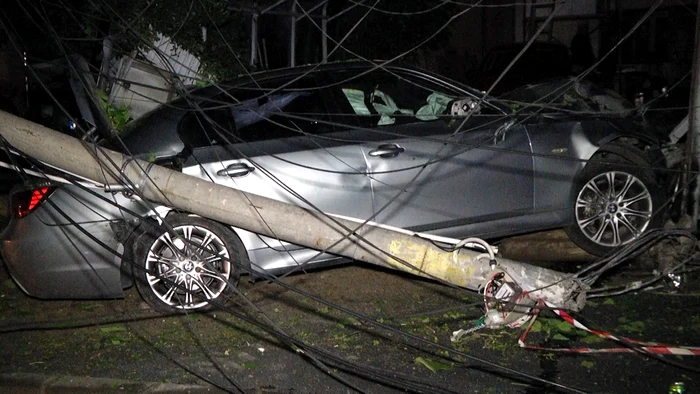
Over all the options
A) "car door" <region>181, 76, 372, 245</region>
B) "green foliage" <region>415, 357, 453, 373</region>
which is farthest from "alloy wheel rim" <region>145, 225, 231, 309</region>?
"green foliage" <region>415, 357, 453, 373</region>

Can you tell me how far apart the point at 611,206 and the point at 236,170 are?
3.05 metres

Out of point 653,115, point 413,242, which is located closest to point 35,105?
point 413,242

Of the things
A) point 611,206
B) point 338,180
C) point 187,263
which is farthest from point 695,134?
point 187,263

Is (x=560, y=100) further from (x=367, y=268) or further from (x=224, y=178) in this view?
(x=224, y=178)

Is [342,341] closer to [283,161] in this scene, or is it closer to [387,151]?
[283,161]

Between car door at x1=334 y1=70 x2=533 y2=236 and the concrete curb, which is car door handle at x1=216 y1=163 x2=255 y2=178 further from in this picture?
the concrete curb

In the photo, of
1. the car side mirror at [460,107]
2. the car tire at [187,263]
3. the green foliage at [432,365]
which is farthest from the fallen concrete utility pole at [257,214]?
the car side mirror at [460,107]

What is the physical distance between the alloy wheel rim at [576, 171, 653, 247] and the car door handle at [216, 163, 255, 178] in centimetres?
270

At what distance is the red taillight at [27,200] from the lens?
5.65 meters

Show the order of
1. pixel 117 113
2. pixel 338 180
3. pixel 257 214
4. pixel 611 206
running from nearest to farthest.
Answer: pixel 257 214
pixel 338 180
pixel 611 206
pixel 117 113

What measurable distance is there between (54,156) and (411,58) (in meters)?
10.8

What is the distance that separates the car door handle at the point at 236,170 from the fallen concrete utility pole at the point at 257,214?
1.32 meters

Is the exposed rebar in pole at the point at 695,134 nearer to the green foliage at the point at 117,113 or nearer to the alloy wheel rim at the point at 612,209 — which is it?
the alloy wheel rim at the point at 612,209

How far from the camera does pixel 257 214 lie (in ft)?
14.1
